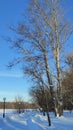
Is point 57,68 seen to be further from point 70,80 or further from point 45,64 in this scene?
point 70,80

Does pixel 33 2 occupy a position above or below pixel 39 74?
above

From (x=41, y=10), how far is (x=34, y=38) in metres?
2.20

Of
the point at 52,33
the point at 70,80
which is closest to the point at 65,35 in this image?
the point at 52,33

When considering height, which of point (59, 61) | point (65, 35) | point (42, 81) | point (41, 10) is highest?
point (41, 10)

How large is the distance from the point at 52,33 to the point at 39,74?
3.15 meters

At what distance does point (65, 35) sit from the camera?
25.8m

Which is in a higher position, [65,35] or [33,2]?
[33,2]

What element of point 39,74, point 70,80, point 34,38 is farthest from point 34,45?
point 70,80

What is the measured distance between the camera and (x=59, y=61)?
25.9m

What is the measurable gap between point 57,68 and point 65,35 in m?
2.50

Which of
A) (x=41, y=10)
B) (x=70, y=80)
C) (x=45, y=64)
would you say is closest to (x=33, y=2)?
(x=41, y=10)

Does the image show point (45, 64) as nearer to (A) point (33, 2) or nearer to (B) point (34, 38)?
(B) point (34, 38)

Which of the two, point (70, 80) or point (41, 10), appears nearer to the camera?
point (41, 10)

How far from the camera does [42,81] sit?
24.4 m
